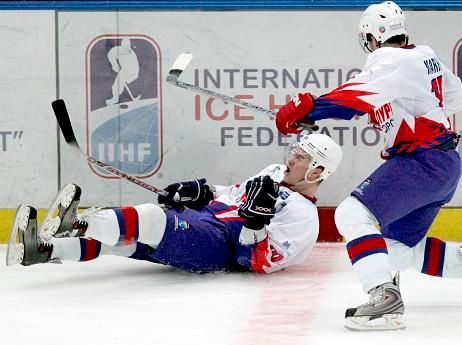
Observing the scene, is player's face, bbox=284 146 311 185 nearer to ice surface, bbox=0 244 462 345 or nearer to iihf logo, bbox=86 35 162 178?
ice surface, bbox=0 244 462 345

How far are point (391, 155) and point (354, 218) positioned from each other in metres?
0.29

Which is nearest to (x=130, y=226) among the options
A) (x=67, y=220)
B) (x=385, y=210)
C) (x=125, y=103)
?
(x=67, y=220)

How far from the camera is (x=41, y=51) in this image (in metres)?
4.75

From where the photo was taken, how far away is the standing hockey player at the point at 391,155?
2.91 metres

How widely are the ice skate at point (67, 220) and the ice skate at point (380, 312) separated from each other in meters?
1.08

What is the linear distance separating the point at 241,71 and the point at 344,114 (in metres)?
1.75

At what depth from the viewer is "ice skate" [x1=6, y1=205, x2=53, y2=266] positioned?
3670 millimetres

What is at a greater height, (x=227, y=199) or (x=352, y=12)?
(x=352, y=12)

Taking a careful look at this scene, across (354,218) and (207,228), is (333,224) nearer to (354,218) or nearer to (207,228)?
(207,228)

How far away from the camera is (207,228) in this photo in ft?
12.8

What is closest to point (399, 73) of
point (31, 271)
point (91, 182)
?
point (31, 271)

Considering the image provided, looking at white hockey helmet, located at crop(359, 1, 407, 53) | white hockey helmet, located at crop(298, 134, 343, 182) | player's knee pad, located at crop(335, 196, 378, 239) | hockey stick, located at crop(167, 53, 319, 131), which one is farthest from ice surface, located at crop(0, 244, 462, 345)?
white hockey helmet, located at crop(359, 1, 407, 53)

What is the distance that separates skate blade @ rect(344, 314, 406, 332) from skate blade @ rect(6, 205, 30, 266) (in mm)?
1262

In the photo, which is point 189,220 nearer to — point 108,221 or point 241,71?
point 108,221
